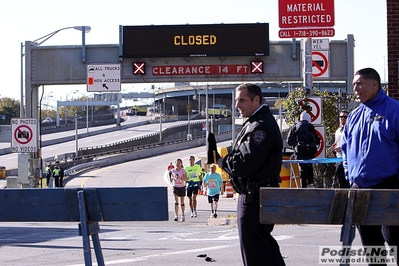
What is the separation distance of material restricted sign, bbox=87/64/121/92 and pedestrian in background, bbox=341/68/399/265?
22.0 meters

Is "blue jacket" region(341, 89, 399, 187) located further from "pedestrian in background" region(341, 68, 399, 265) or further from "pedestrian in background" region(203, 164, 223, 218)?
"pedestrian in background" region(203, 164, 223, 218)

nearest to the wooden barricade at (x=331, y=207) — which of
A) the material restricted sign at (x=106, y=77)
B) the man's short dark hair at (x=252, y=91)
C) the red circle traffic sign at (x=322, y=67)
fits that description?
the man's short dark hair at (x=252, y=91)

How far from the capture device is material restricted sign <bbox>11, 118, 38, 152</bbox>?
25.5 m

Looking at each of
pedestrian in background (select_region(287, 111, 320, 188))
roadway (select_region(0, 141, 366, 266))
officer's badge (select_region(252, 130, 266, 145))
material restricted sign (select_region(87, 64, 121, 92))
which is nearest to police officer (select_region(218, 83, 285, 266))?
officer's badge (select_region(252, 130, 266, 145))

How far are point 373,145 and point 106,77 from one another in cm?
2248

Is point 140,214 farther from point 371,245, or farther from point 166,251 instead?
point 166,251

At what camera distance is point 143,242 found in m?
12.5

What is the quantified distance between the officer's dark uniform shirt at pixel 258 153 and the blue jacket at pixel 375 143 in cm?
72

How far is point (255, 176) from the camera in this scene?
6645 millimetres

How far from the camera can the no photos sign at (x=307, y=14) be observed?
586 inches

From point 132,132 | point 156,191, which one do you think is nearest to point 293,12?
point 156,191

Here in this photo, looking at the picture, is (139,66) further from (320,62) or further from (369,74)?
(369,74)

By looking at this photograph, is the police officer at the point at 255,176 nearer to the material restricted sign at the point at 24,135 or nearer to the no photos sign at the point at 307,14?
the no photos sign at the point at 307,14

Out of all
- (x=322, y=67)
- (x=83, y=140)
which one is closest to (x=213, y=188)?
(x=322, y=67)
